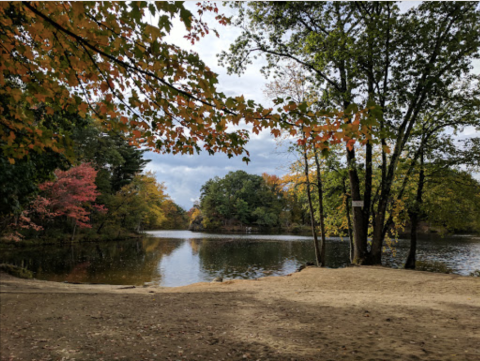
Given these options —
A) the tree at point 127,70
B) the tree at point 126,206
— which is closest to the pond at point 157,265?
the tree at point 126,206

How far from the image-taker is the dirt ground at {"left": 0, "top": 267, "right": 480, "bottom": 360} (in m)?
3.13

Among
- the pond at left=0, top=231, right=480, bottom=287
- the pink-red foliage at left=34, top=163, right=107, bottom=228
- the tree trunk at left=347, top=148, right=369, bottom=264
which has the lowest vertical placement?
the pond at left=0, top=231, right=480, bottom=287

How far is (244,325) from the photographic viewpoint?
4219mm

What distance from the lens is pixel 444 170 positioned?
11281 mm

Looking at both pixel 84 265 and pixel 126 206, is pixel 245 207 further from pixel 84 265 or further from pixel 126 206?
Result: pixel 84 265

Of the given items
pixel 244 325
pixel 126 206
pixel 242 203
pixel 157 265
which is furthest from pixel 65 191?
pixel 242 203

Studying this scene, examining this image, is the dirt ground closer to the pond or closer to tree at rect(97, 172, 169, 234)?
the pond

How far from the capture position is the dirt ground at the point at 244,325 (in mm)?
3131

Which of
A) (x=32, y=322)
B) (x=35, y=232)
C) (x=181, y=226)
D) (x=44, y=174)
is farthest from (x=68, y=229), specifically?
(x=181, y=226)

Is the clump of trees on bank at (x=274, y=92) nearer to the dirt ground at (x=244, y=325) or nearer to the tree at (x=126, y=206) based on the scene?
the dirt ground at (x=244, y=325)

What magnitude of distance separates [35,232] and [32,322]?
22.4 m

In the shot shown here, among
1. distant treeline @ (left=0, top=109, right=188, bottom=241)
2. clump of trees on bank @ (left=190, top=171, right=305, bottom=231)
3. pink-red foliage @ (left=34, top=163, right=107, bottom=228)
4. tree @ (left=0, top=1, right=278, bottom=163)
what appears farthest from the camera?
clump of trees on bank @ (left=190, top=171, right=305, bottom=231)

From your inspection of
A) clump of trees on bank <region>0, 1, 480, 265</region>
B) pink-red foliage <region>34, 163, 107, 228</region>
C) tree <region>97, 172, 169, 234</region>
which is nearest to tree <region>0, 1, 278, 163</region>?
clump of trees on bank <region>0, 1, 480, 265</region>

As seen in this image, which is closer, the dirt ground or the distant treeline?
the dirt ground
